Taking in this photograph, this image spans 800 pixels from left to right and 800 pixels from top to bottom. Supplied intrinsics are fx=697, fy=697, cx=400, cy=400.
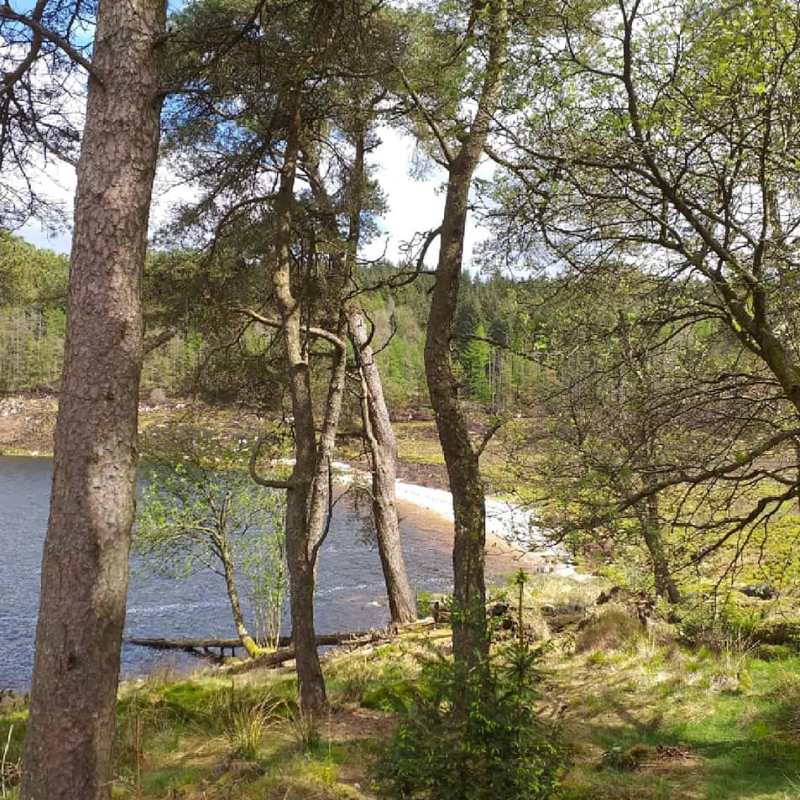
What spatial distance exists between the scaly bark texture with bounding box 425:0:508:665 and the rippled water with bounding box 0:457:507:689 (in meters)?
6.44

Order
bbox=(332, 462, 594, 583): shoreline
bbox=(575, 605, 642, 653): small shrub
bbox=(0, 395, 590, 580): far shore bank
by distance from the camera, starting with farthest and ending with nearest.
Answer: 1. bbox=(575, 605, 642, 653): small shrub
2. bbox=(0, 395, 590, 580): far shore bank
3. bbox=(332, 462, 594, 583): shoreline

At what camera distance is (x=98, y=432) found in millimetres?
3518

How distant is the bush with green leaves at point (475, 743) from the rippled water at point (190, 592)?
784cm

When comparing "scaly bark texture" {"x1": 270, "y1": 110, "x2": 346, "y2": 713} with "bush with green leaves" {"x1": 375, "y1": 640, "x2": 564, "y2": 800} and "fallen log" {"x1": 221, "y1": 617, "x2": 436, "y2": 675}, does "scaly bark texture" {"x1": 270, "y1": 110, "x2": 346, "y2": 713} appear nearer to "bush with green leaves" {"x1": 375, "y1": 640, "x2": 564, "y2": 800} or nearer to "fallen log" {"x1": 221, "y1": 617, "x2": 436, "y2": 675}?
"bush with green leaves" {"x1": 375, "y1": 640, "x2": 564, "y2": 800}

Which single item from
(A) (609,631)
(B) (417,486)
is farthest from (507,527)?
(B) (417,486)

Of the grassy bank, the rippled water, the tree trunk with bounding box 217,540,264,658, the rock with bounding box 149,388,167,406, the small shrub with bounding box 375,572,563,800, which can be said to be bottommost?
the rippled water

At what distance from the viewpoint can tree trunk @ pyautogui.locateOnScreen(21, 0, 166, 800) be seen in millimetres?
3338

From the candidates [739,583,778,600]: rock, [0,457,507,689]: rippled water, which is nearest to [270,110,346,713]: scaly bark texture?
[0,457,507,689]: rippled water

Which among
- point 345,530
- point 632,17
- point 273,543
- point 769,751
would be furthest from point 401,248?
point 345,530

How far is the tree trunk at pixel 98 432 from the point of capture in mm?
3338

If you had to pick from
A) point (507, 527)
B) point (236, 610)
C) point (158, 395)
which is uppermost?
point (158, 395)

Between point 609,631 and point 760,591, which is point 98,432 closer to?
point 609,631

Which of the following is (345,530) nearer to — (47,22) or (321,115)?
(321,115)

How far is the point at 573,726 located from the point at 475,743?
2903 millimetres
